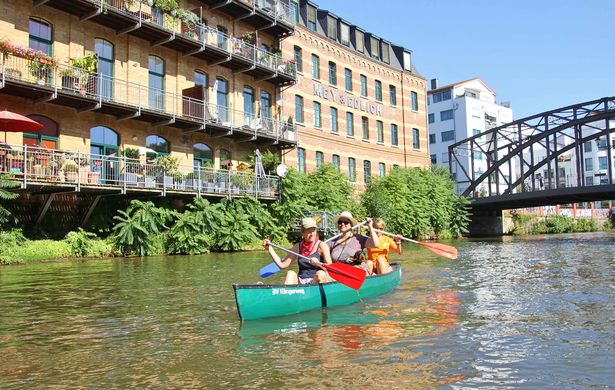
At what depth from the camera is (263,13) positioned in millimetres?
27938

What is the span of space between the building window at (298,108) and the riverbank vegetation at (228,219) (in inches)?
142

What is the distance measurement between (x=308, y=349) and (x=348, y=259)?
418 centimetres

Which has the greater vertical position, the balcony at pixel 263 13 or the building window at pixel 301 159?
the balcony at pixel 263 13

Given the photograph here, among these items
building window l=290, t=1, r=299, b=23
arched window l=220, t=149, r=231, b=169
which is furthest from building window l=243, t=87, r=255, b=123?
building window l=290, t=1, r=299, b=23

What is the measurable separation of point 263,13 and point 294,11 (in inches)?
171

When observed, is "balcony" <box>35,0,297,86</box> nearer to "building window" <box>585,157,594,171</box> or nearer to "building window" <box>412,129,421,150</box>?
"building window" <box>412,129,421,150</box>

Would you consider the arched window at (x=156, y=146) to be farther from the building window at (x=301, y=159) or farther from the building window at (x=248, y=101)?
the building window at (x=301, y=159)

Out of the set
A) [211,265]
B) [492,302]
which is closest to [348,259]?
[492,302]

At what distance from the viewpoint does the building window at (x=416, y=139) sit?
42062 millimetres

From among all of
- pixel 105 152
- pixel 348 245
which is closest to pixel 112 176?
pixel 105 152

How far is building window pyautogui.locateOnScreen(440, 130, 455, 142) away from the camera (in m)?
69.3

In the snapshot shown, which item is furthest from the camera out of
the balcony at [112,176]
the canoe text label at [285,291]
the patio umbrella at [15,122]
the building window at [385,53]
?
the building window at [385,53]

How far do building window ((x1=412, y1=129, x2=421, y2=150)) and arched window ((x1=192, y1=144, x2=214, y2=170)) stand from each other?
19785 mm

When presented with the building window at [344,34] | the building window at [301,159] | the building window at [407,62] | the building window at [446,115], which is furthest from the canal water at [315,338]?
the building window at [446,115]
